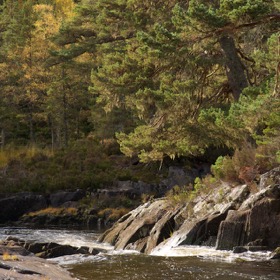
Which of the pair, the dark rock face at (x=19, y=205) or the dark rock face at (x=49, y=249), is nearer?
the dark rock face at (x=49, y=249)

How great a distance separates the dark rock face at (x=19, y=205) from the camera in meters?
28.0

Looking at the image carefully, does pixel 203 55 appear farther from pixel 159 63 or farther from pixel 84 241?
pixel 84 241

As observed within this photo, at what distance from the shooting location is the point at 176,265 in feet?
39.8

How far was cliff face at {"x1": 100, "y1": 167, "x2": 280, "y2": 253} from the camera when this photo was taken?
43.7 feet

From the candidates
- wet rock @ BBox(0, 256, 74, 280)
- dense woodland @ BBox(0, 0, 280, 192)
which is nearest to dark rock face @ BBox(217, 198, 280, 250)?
dense woodland @ BBox(0, 0, 280, 192)

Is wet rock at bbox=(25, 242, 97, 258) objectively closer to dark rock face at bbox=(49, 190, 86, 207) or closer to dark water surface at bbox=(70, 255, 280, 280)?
dark water surface at bbox=(70, 255, 280, 280)

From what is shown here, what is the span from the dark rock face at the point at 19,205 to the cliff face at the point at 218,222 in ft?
39.4

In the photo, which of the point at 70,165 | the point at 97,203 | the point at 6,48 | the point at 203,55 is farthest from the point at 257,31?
the point at 6,48

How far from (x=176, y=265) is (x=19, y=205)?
17836 mm

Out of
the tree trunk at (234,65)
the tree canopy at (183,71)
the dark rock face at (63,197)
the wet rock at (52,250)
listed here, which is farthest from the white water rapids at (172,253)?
the dark rock face at (63,197)

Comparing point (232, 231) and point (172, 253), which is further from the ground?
point (232, 231)

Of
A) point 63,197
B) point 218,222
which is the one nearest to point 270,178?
point 218,222

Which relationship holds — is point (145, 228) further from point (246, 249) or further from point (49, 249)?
point (246, 249)

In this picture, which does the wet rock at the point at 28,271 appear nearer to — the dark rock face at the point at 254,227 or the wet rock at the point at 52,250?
the wet rock at the point at 52,250
